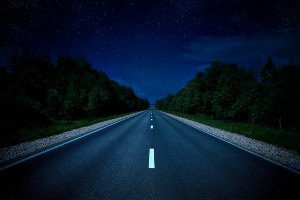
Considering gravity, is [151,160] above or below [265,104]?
below

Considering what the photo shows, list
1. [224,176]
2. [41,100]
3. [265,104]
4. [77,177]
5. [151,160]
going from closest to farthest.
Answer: [77,177]
[224,176]
[151,160]
[265,104]
[41,100]

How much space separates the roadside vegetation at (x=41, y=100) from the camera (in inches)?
549

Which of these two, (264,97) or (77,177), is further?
(264,97)

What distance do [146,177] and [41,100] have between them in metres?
29.5

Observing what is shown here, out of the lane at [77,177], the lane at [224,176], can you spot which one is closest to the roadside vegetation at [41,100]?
the lane at [77,177]

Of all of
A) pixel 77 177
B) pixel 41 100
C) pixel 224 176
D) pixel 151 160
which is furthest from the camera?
pixel 41 100

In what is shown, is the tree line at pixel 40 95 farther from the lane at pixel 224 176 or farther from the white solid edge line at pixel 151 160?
the lane at pixel 224 176

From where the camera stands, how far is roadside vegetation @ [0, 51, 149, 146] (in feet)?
45.8

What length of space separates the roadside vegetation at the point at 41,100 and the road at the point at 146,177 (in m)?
5.48

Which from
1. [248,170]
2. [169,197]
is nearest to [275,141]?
[248,170]

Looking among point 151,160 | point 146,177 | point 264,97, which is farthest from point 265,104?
point 146,177

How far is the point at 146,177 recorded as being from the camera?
15.5 ft

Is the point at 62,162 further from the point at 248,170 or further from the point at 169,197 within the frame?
the point at 248,170

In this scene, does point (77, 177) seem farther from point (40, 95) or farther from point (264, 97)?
point (40, 95)
